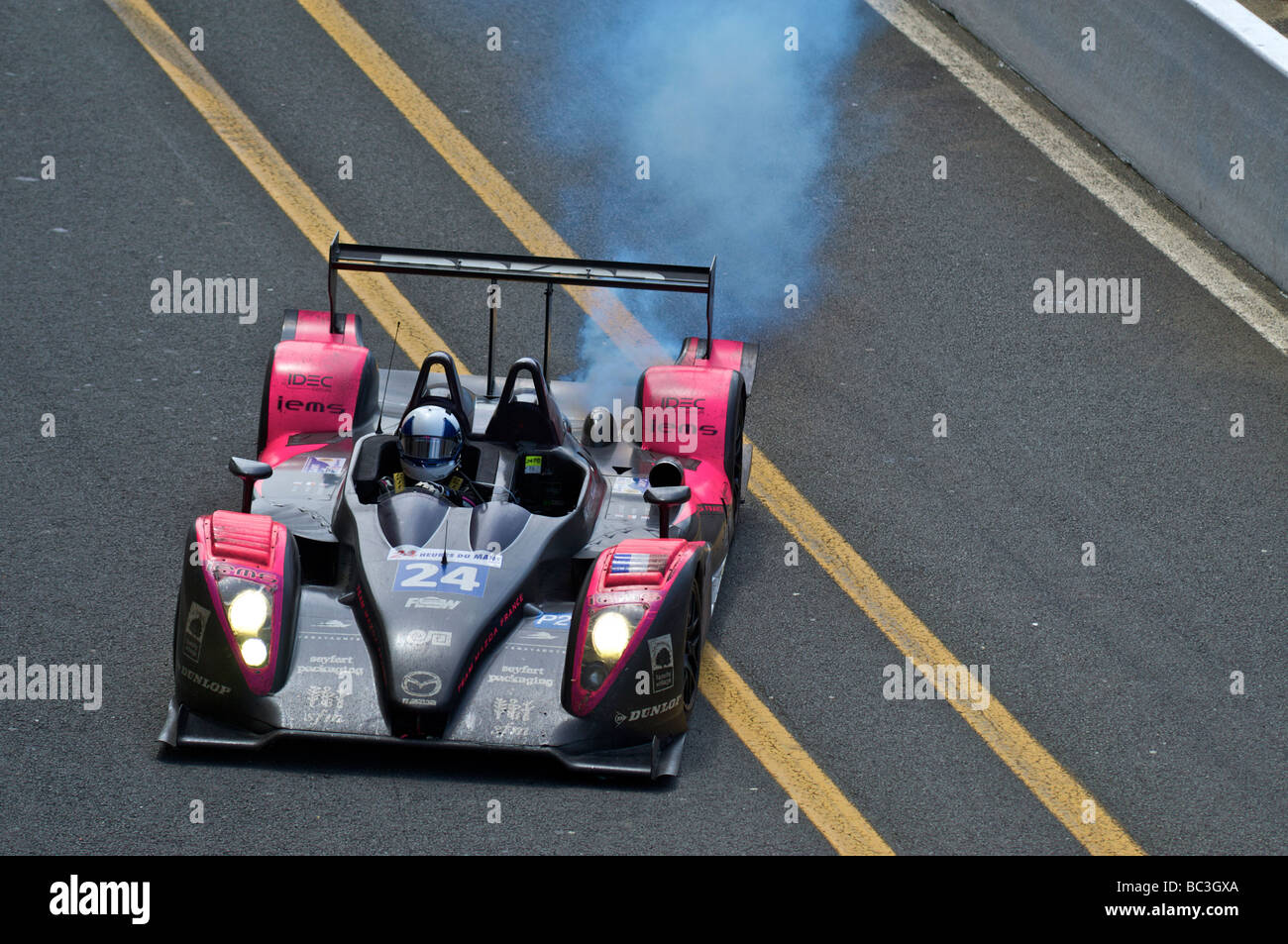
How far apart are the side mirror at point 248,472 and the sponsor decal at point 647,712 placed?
7.53 feet

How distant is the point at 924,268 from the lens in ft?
45.2

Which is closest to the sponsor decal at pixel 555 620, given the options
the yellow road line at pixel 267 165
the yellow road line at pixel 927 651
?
the yellow road line at pixel 927 651

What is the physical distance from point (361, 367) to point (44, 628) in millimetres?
2292

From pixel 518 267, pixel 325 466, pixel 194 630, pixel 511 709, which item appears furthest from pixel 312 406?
pixel 511 709

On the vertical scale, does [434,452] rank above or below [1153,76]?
below

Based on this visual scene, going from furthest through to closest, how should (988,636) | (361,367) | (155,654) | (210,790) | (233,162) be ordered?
(233,162), (361,367), (988,636), (155,654), (210,790)

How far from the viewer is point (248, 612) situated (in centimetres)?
895

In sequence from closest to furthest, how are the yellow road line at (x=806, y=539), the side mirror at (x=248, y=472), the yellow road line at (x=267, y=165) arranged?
the yellow road line at (x=806, y=539)
the side mirror at (x=248, y=472)
the yellow road line at (x=267, y=165)

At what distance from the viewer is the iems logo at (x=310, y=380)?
11164 mm

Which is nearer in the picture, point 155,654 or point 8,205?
point 155,654

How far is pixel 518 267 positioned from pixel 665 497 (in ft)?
5.61

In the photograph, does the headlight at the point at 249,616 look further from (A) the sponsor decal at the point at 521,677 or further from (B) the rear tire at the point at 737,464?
(B) the rear tire at the point at 737,464

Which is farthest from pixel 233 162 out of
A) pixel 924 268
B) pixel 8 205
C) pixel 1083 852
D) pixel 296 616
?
pixel 1083 852

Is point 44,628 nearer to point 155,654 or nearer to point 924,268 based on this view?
point 155,654
